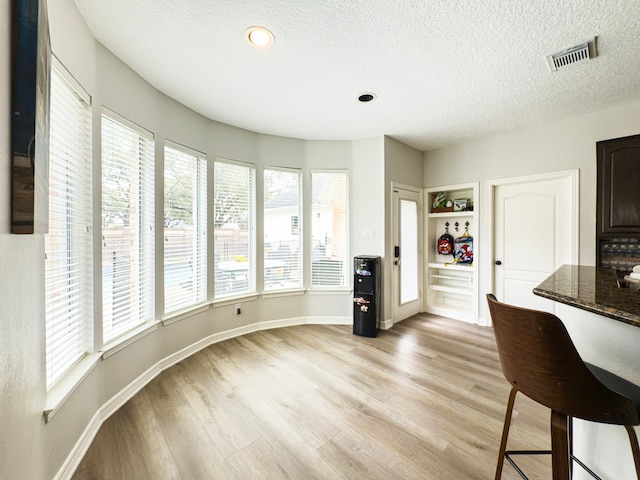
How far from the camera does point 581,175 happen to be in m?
2.95

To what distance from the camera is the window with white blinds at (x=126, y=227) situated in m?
1.93

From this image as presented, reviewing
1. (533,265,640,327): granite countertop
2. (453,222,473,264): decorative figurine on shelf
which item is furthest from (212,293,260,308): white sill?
(453,222,473,264): decorative figurine on shelf

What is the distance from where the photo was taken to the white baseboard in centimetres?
147

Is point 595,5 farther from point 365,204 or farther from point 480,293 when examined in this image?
point 480,293

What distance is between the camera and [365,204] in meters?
3.66

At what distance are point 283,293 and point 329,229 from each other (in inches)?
45.0

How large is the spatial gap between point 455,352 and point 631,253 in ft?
6.81

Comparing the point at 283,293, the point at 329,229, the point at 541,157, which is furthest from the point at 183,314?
the point at 541,157

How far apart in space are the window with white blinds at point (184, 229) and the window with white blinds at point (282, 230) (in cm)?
84

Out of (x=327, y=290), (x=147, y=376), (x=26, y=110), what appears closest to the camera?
(x=26, y=110)

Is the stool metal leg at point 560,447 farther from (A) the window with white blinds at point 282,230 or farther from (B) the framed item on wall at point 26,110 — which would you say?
(A) the window with white blinds at point 282,230

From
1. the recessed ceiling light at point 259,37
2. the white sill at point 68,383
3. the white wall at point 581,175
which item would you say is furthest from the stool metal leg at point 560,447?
the recessed ceiling light at point 259,37

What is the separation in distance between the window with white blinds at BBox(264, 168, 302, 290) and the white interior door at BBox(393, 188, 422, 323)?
56.5 inches

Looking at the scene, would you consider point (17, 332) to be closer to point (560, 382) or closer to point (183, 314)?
point (183, 314)
